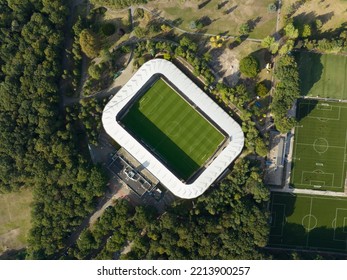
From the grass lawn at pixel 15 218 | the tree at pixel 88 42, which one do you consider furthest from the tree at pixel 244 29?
the grass lawn at pixel 15 218

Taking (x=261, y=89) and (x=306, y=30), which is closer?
(x=306, y=30)

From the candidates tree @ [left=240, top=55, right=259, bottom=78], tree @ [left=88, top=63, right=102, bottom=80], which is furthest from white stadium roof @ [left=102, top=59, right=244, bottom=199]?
tree @ [left=240, top=55, right=259, bottom=78]

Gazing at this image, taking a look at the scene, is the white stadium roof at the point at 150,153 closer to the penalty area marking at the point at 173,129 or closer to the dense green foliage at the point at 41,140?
the penalty area marking at the point at 173,129

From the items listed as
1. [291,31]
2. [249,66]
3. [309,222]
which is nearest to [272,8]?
[291,31]

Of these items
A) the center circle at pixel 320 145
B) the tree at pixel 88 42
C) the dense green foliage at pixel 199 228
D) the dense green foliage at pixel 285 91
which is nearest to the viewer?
the dense green foliage at pixel 199 228

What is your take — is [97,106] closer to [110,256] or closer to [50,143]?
[50,143]

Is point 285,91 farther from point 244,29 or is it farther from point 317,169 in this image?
point 317,169

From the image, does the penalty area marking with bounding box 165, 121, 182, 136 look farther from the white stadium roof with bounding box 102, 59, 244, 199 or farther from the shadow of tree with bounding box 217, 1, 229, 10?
the shadow of tree with bounding box 217, 1, 229, 10

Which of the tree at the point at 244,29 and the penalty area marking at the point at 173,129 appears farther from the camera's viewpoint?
the penalty area marking at the point at 173,129
